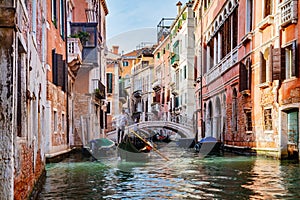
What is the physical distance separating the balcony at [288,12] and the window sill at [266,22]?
2.48 ft

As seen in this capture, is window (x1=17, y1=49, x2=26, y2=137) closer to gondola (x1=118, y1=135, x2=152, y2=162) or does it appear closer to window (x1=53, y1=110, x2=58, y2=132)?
window (x1=53, y1=110, x2=58, y2=132)

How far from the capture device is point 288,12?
36.3ft

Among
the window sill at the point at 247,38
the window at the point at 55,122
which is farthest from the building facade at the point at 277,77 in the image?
the window at the point at 55,122

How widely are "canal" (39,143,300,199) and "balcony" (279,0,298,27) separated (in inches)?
124

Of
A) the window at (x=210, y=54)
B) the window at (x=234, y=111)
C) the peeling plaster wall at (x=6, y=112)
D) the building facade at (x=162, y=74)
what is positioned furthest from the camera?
the building facade at (x=162, y=74)

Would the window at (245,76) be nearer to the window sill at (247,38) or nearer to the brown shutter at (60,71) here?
the window sill at (247,38)

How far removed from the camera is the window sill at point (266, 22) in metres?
12.2

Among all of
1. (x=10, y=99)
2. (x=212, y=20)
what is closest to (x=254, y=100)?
(x=212, y=20)

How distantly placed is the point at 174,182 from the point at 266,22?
591 centimetres

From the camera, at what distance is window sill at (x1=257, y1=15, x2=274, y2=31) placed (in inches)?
480

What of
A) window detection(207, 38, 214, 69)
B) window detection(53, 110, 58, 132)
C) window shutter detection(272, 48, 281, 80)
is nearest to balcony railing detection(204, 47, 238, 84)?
window detection(207, 38, 214, 69)

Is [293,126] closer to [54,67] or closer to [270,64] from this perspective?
[270,64]

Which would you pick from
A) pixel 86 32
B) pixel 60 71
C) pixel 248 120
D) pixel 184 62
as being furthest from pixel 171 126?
pixel 60 71

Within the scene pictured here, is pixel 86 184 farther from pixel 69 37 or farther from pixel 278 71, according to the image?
pixel 69 37
